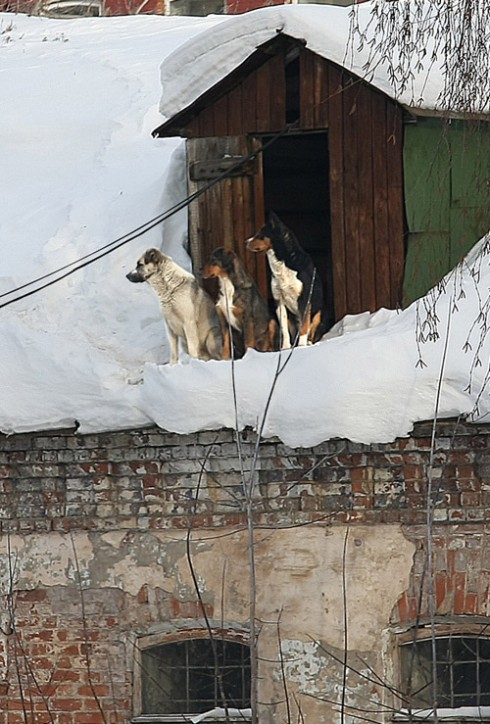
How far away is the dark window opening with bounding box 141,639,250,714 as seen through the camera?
27.7 feet

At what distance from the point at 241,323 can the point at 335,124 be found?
4.36ft

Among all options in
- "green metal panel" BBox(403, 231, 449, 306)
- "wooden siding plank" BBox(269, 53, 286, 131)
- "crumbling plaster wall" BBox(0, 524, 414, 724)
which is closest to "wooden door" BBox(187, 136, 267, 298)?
"wooden siding plank" BBox(269, 53, 286, 131)

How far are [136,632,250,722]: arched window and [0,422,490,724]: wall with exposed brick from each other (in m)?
0.14

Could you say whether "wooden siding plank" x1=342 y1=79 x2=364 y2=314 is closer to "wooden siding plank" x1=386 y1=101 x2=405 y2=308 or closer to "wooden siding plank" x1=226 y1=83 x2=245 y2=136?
"wooden siding plank" x1=386 y1=101 x2=405 y2=308

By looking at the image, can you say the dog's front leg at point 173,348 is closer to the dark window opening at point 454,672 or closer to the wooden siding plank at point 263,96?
the wooden siding plank at point 263,96

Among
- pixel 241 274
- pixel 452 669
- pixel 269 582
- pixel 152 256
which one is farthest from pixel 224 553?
pixel 152 256

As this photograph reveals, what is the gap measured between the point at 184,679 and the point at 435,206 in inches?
124

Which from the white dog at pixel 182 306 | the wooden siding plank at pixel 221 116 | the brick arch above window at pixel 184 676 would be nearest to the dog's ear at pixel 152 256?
the white dog at pixel 182 306

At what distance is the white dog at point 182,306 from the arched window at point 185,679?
1668mm

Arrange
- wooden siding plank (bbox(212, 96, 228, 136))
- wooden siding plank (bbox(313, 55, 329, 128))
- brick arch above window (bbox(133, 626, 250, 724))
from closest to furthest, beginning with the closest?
brick arch above window (bbox(133, 626, 250, 724)), wooden siding plank (bbox(313, 55, 329, 128)), wooden siding plank (bbox(212, 96, 228, 136))

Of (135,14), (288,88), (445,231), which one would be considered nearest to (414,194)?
(445,231)

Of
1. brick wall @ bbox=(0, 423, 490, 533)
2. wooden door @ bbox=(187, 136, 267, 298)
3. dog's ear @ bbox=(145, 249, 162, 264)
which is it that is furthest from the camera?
wooden door @ bbox=(187, 136, 267, 298)

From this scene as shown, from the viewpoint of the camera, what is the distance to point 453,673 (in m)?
8.19

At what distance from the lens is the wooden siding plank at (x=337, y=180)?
8914 millimetres
